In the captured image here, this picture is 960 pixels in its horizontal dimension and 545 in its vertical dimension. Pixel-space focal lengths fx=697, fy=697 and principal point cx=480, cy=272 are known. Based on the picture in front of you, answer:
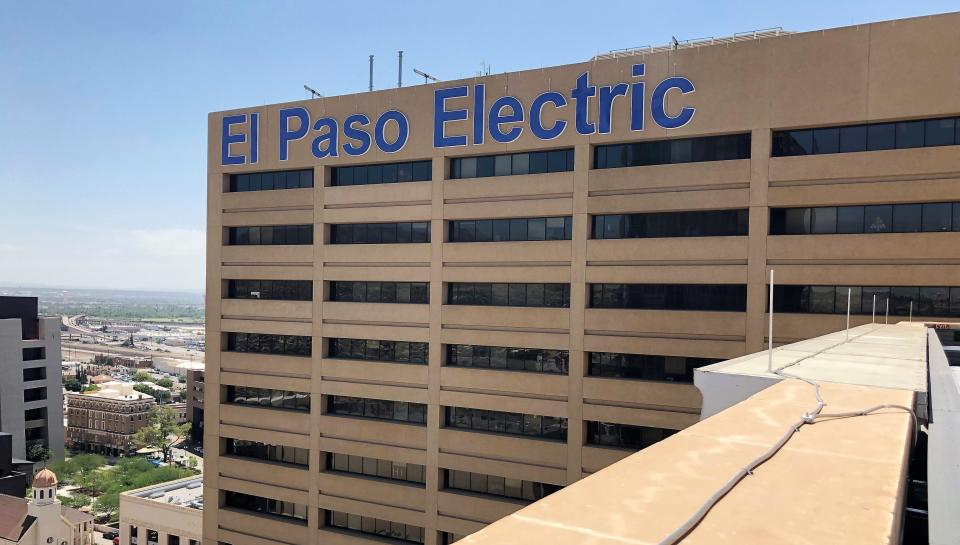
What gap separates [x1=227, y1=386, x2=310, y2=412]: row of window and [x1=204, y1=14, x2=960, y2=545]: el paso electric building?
147 mm

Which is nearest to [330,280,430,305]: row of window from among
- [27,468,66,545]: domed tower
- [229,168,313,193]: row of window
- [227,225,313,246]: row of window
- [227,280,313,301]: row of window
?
[227,280,313,301]: row of window

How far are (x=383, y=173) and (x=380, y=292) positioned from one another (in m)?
6.23

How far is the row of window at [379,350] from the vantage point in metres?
35.2

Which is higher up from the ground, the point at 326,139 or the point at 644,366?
the point at 326,139

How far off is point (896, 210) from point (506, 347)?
17.2 meters

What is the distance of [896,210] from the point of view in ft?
88.4

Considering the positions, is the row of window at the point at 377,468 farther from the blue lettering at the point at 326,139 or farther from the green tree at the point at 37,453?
the green tree at the point at 37,453

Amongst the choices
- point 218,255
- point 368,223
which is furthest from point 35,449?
point 368,223

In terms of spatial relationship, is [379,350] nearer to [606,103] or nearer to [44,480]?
[606,103]

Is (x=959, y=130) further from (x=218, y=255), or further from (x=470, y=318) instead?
(x=218, y=255)

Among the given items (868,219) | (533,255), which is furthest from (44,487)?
(868,219)

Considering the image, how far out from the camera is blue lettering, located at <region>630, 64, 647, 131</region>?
30250 millimetres

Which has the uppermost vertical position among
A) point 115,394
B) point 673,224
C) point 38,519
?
point 673,224

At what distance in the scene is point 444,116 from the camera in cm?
3434
